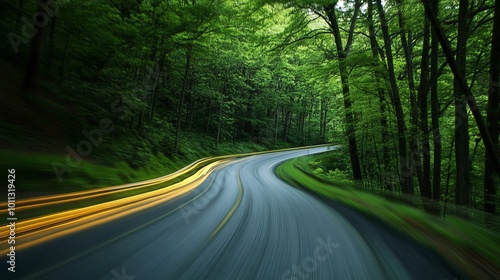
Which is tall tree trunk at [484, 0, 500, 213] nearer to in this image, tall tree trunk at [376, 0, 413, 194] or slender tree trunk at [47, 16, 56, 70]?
tall tree trunk at [376, 0, 413, 194]

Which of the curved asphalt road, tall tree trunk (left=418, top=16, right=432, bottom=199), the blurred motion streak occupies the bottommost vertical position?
the curved asphalt road

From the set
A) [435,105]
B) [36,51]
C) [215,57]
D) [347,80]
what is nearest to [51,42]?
[36,51]

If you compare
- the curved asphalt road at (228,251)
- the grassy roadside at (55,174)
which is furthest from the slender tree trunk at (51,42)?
the curved asphalt road at (228,251)

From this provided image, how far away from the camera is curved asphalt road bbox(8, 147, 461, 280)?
2963 millimetres

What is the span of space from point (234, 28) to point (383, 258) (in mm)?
14305

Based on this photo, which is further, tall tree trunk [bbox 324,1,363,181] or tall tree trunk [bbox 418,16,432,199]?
tall tree trunk [bbox 324,1,363,181]

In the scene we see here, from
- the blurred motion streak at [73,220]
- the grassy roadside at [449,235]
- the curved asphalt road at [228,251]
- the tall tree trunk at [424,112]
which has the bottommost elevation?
the curved asphalt road at [228,251]

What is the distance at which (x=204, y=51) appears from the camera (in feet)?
50.6

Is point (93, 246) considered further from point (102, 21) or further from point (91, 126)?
point (102, 21)

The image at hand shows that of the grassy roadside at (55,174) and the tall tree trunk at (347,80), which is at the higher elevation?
the tall tree trunk at (347,80)

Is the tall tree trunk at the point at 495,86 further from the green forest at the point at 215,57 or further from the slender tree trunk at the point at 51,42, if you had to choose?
the slender tree trunk at the point at 51,42

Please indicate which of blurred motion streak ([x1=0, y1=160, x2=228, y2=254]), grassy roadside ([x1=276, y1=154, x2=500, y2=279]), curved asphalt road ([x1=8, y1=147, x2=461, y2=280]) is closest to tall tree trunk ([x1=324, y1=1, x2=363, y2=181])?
grassy roadside ([x1=276, y1=154, x2=500, y2=279])

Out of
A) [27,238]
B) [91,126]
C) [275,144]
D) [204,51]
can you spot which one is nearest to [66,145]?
[91,126]

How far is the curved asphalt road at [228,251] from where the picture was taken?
296 centimetres
